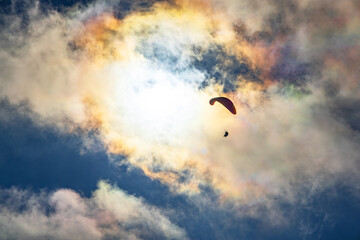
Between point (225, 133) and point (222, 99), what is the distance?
6.58 meters

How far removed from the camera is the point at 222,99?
45594mm

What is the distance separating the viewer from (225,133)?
4253cm

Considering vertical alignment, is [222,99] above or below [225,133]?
above

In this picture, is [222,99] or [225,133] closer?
[225,133]
